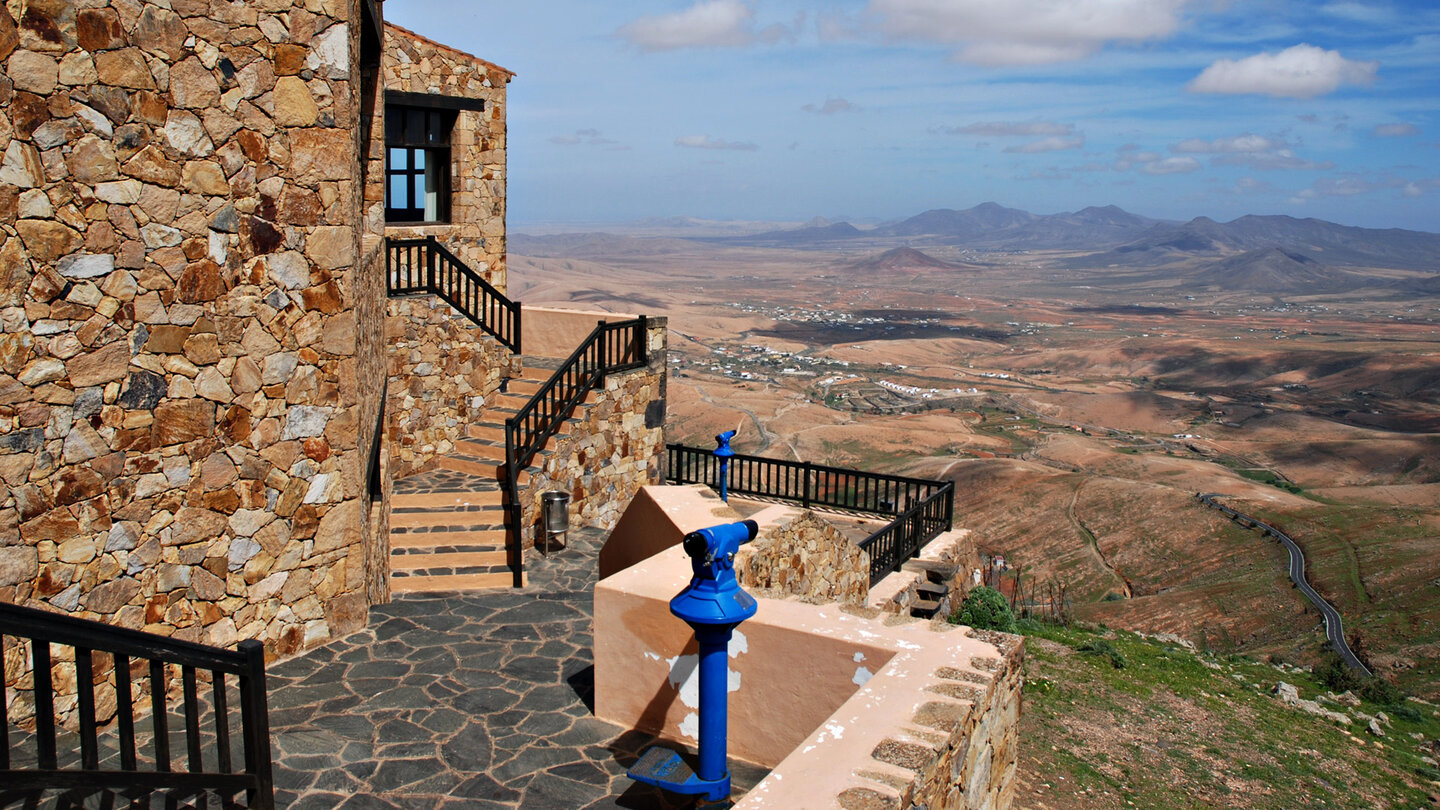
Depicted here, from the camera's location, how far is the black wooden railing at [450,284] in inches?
538

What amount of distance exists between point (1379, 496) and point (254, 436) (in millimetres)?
52004

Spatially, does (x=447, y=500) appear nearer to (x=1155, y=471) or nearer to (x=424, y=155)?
(x=424, y=155)

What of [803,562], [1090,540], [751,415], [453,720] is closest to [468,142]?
[803,562]

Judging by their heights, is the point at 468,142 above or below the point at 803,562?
above

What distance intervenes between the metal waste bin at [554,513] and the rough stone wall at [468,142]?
5.65 m

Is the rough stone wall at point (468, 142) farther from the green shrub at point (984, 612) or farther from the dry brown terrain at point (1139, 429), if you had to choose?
the dry brown terrain at point (1139, 429)

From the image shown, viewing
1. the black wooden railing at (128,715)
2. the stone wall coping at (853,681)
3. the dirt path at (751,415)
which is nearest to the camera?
the black wooden railing at (128,715)

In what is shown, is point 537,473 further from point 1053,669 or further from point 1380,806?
point 1380,806

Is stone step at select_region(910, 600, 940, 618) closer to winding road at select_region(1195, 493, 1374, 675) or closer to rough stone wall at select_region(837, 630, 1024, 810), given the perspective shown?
rough stone wall at select_region(837, 630, 1024, 810)

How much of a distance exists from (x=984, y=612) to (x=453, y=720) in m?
11.4

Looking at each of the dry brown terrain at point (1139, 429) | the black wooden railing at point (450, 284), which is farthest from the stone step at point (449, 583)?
the dry brown terrain at point (1139, 429)

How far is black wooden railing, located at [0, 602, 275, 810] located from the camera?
3182 millimetres

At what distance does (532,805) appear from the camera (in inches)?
228

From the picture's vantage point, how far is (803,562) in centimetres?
902
